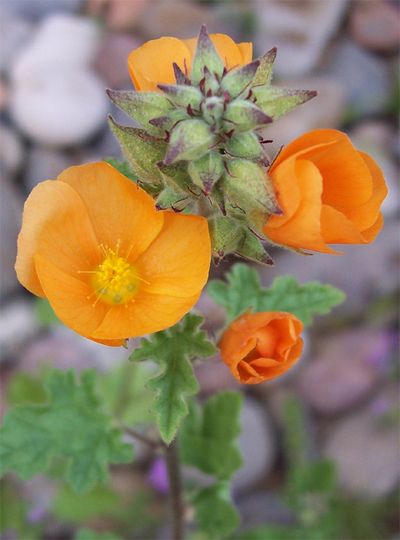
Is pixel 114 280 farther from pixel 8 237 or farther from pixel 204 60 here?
pixel 8 237

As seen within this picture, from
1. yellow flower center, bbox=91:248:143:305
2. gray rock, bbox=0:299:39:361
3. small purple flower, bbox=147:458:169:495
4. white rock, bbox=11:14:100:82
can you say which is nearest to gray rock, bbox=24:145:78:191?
white rock, bbox=11:14:100:82

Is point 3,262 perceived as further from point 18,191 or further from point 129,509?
point 129,509

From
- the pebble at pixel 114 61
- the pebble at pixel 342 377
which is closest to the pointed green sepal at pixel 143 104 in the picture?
the pebble at pixel 342 377

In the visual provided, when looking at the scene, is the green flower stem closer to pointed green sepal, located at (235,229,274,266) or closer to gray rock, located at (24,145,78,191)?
pointed green sepal, located at (235,229,274,266)

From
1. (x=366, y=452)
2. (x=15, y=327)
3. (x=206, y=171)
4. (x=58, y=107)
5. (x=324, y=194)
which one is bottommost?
(x=366, y=452)

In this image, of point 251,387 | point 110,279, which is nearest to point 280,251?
point 251,387

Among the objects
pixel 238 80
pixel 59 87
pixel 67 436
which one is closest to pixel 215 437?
pixel 67 436

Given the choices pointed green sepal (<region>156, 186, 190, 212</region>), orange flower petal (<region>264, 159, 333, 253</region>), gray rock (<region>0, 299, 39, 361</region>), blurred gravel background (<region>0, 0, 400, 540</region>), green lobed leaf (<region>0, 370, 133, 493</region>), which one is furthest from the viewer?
gray rock (<region>0, 299, 39, 361</region>)
